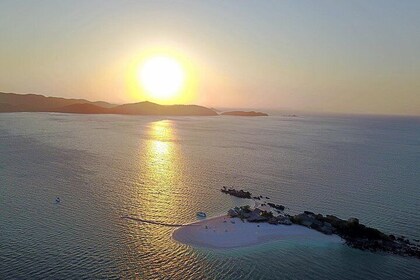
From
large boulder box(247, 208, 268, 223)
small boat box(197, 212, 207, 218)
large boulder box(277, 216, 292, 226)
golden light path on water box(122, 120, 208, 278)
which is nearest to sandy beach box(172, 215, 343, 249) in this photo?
large boulder box(277, 216, 292, 226)

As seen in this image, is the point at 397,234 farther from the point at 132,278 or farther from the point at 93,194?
the point at 93,194

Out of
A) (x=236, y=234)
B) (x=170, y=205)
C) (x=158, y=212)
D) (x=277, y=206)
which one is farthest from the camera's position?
(x=277, y=206)

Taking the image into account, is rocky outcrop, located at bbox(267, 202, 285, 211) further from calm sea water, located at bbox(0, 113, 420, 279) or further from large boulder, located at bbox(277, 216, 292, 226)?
large boulder, located at bbox(277, 216, 292, 226)

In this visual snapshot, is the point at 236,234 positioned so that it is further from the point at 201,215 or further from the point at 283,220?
the point at 283,220

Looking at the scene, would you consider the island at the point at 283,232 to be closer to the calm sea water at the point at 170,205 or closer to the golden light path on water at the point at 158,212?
the calm sea water at the point at 170,205

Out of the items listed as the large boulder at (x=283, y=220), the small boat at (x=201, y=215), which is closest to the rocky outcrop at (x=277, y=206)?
the large boulder at (x=283, y=220)

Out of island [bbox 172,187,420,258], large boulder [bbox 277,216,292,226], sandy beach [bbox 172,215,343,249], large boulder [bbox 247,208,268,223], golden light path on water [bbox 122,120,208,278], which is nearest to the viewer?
golden light path on water [bbox 122,120,208,278]

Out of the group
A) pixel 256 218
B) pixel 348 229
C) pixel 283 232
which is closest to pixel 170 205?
pixel 256 218
